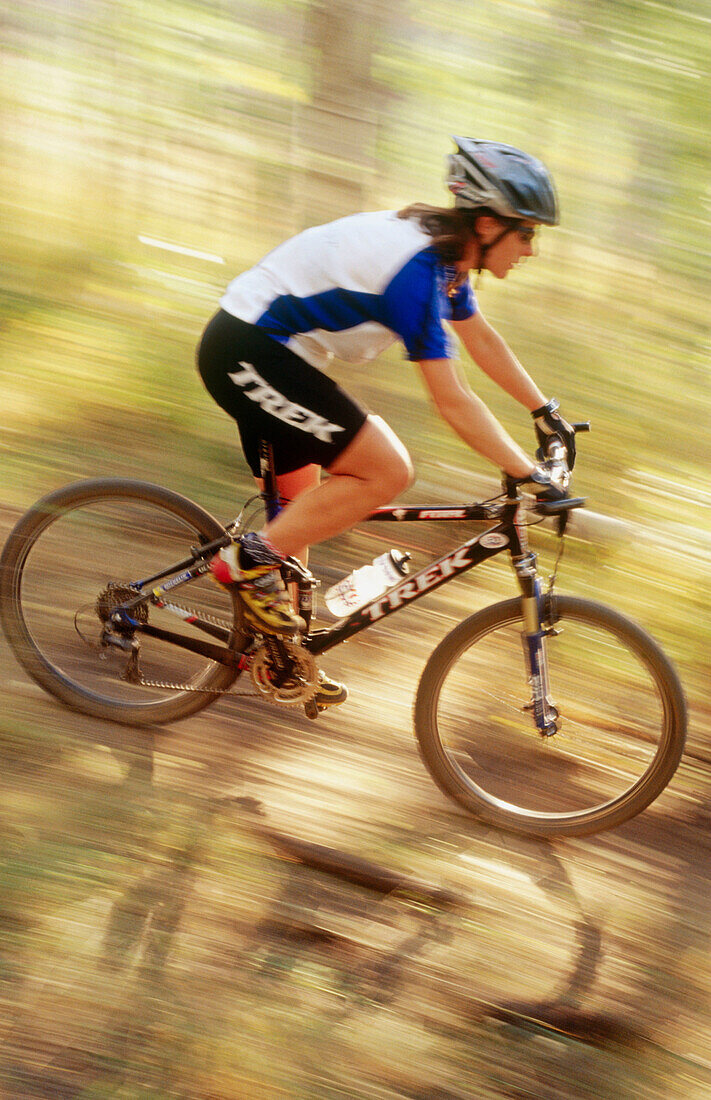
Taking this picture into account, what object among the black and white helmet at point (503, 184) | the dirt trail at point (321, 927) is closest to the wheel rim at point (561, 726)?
the dirt trail at point (321, 927)

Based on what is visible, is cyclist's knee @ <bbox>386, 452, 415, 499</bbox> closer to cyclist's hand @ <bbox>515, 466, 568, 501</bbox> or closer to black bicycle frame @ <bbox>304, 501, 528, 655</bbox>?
black bicycle frame @ <bbox>304, 501, 528, 655</bbox>

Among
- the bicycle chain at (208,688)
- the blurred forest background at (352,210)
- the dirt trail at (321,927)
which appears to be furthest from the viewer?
the blurred forest background at (352,210)

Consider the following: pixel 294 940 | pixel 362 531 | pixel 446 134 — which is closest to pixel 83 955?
pixel 294 940

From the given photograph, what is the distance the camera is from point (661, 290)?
4.68 metres

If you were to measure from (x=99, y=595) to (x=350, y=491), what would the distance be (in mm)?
1031

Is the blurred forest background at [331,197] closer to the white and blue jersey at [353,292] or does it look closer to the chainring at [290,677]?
the chainring at [290,677]

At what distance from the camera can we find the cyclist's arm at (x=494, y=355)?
8.70ft

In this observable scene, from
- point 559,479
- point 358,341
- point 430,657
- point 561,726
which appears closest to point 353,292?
point 358,341

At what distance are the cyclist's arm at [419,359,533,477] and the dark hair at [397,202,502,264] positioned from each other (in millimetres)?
309

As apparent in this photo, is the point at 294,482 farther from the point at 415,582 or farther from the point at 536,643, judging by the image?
the point at 536,643

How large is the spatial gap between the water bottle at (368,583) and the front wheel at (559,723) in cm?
27

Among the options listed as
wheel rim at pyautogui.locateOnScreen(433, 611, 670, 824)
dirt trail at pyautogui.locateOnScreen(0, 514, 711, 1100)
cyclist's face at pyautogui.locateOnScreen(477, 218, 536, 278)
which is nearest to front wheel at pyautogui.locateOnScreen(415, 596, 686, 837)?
wheel rim at pyautogui.locateOnScreen(433, 611, 670, 824)

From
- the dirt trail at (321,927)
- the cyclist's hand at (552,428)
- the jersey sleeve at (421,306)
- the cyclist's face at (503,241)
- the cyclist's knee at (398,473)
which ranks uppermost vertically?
the cyclist's face at (503,241)

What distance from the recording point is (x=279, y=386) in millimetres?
2441
